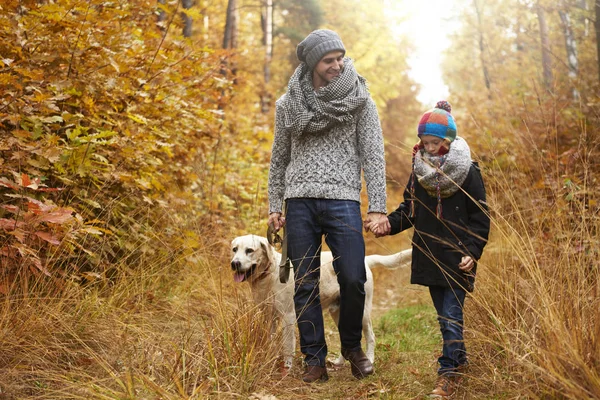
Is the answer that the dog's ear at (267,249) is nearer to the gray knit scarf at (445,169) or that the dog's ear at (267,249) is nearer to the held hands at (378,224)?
the held hands at (378,224)

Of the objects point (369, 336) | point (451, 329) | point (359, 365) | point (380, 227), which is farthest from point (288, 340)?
point (451, 329)

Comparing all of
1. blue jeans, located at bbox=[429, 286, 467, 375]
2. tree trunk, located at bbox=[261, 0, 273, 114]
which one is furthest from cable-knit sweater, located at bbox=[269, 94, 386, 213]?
tree trunk, located at bbox=[261, 0, 273, 114]

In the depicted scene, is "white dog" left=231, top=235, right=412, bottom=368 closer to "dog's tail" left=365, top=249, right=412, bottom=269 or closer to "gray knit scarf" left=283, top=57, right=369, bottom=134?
"dog's tail" left=365, top=249, right=412, bottom=269

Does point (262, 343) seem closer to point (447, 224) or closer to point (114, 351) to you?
point (114, 351)

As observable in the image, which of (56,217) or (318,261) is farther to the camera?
(318,261)

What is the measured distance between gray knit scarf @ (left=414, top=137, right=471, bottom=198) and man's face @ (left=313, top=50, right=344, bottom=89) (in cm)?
74

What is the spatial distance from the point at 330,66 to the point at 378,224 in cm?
105

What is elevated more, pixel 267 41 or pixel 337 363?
pixel 267 41

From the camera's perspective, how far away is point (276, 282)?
4348mm

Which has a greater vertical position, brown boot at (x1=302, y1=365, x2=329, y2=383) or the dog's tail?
the dog's tail

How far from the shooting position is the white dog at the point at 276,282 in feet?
13.6

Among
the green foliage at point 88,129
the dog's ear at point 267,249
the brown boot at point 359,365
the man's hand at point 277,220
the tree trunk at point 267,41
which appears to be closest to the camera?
the green foliage at point 88,129

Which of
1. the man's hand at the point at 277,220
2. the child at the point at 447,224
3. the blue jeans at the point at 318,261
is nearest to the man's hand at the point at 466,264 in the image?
the child at the point at 447,224

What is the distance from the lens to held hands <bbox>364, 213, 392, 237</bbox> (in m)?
3.83
